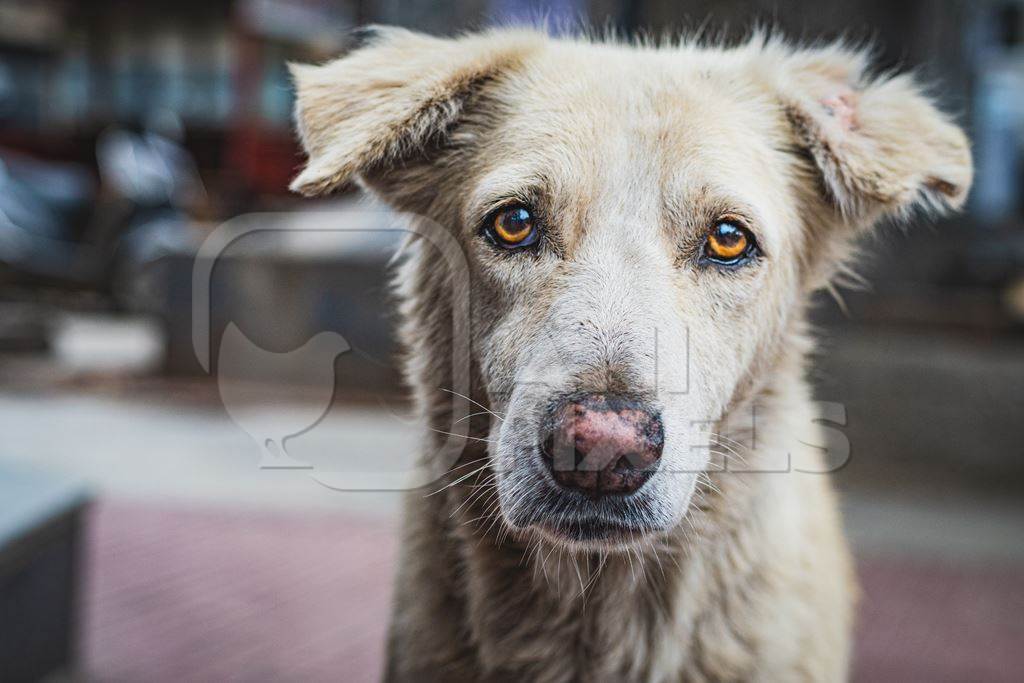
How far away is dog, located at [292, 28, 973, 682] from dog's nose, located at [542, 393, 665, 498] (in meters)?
0.02

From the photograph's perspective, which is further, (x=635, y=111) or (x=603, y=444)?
(x=635, y=111)

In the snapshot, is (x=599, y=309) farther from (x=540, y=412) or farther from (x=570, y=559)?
(x=570, y=559)

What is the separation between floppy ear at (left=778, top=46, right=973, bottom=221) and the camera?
2086 millimetres

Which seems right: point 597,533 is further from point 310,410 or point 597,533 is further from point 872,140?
point 310,410

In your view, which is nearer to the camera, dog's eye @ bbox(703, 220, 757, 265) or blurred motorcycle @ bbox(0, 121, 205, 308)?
dog's eye @ bbox(703, 220, 757, 265)

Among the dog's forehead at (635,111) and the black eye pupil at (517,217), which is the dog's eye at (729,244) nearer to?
the dog's forehead at (635,111)

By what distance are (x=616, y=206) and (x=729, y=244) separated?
266 millimetres

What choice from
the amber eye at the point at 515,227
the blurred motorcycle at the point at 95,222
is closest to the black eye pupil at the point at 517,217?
the amber eye at the point at 515,227

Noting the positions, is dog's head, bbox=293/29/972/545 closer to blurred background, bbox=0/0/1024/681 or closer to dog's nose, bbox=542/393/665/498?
dog's nose, bbox=542/393/665/498

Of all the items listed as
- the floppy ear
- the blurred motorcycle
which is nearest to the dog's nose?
the floppy ear

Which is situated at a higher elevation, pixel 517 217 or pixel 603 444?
pixel 517 217

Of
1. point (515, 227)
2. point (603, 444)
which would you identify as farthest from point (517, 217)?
point (603, 444)

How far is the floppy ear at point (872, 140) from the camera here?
2086 millimetres

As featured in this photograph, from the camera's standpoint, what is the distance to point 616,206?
1.96 meters
